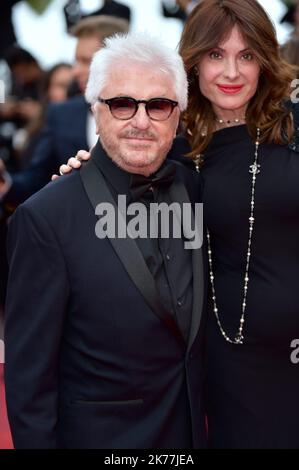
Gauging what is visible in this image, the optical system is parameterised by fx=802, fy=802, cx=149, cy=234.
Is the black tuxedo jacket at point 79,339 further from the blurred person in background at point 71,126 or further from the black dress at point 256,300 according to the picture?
the blurred person in background at point 71,126

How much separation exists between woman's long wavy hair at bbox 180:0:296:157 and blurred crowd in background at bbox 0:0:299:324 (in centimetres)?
63

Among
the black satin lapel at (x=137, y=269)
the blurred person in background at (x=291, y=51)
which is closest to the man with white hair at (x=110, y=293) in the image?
the black satin lapel at (x=137, y=269)

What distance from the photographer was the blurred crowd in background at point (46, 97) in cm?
427

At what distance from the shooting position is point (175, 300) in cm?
234

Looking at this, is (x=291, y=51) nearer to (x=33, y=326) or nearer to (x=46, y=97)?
(x=33, y=326)

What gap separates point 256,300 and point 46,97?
4492 mm

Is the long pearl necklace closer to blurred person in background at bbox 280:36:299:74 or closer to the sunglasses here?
→ the sunglasses

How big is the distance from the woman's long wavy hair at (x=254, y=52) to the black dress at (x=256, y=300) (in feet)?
0.32

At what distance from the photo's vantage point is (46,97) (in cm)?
688

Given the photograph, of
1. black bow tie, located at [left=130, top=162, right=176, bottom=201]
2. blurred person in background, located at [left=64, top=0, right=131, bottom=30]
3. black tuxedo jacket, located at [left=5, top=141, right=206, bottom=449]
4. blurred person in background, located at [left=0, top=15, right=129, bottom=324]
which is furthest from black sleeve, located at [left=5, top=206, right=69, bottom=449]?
blurred person in background, located at [left=64, top=0, right=131, bottom=30]

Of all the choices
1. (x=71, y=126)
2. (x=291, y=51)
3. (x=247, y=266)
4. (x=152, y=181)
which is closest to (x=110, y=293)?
(x=152, y=181)

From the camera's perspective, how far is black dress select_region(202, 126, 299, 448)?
9.09 feet

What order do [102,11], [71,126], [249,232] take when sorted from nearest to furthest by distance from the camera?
1. [249,232]
2. [71,126]
3. [102,11]

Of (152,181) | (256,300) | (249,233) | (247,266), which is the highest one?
(152,181)
